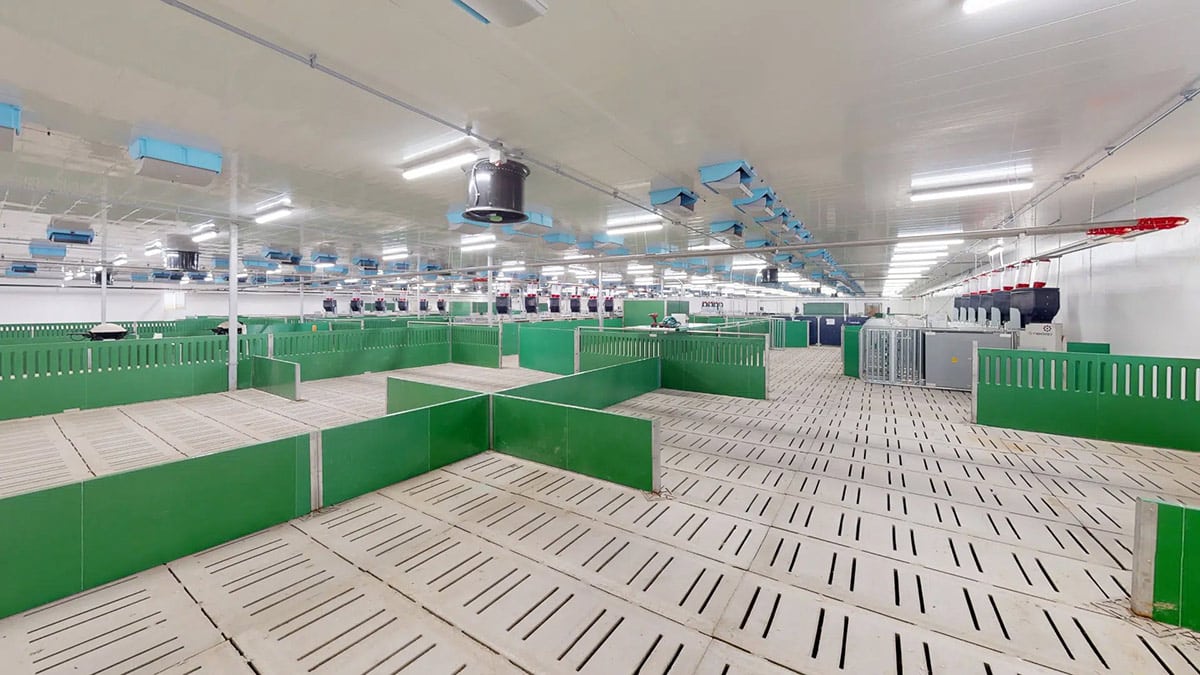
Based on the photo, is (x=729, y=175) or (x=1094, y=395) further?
(x=1094, y=395)

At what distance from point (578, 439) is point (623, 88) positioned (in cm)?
363

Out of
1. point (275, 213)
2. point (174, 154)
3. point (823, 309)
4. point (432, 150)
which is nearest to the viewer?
point (174, 154)

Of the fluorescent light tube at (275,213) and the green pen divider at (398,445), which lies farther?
the fluorescent light tube at (275,213)

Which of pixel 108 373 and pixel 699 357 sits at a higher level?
pixel 699 357

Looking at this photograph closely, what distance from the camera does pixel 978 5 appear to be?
302 cm

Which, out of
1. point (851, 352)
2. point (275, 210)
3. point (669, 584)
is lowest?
point (669, 584)

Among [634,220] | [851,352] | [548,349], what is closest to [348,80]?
[634,220]

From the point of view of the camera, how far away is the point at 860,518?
12.8 feet

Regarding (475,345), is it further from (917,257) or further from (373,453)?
(917,257)

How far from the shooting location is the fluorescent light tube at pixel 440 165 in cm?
590

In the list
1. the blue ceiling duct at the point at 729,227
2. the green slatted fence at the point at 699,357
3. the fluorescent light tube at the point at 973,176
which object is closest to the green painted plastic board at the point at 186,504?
the green slatted fence at the point at 699,357

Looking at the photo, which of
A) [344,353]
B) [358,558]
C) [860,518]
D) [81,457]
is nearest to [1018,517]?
[860,518]

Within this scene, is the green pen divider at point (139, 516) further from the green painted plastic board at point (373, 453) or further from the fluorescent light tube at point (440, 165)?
the fluorescent light tube at point (440, 165)

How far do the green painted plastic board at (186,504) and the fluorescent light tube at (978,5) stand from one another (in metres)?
6.07
